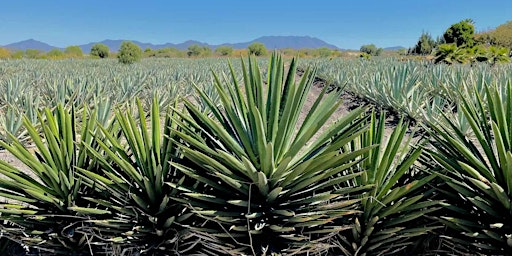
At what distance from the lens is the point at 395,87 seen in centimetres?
693

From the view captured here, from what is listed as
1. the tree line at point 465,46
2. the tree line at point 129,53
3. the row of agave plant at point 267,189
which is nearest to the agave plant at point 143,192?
the row of agave plant at point 267,189

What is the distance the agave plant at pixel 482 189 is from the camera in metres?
1.60

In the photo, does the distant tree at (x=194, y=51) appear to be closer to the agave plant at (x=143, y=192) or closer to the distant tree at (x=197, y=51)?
the distant tree at (x=197, y=51)

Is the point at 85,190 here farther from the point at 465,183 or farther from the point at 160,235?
the point at 465,183

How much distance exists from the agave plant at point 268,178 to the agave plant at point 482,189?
18.1 inches

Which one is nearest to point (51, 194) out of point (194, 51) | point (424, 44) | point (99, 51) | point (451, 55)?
point (451, 55)

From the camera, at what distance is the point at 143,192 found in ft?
6.12

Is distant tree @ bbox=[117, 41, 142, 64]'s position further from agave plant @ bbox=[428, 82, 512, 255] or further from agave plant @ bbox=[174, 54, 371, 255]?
agave plant @ bbox=[428, 82, 512, 255]

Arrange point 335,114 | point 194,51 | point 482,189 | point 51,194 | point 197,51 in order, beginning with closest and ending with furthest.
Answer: point 482,189
point 51,194
point 335,114
point 197,51
point 194,51

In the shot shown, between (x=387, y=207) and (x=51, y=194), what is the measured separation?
5.29ft

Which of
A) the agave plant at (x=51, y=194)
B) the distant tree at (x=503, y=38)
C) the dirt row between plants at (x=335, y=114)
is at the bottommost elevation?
the dirt row between plants at (x=335, y=114)

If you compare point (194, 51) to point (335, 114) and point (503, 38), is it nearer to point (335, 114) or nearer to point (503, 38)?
point (503, 38)

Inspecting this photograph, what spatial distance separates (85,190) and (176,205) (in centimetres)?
52

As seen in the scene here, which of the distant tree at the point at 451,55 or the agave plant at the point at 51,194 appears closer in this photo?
the agave plant at the point at 51,194
